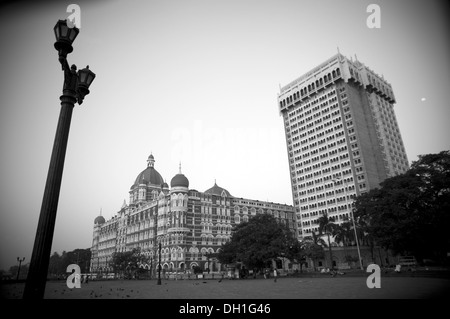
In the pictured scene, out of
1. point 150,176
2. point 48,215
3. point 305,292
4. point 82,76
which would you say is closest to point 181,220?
point 150,176

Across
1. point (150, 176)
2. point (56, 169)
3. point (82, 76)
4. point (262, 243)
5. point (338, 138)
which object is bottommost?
point (56, 169)

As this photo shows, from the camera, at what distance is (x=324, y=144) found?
8431cm

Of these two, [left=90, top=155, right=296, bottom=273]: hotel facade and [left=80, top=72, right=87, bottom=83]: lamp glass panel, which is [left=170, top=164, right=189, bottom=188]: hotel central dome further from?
[left=80, top=72, right=87, bottom=83]: lamp glass panel

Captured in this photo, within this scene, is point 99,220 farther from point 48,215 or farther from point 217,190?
point 48,215

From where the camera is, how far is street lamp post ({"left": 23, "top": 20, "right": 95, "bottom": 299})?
4742 millimetres

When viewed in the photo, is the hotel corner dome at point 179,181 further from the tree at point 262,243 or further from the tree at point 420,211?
the tree at point 420,211

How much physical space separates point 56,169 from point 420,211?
1469 inches

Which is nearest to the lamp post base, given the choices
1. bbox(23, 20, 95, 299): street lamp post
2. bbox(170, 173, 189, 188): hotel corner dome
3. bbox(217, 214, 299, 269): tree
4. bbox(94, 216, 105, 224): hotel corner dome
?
bbox(23, 20, 95, 299): street lamp post

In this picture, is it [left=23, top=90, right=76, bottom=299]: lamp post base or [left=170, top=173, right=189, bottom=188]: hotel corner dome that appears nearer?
[left=23, top=90, right=76, bottom=299]: lamp post base

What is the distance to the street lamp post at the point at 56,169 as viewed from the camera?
474 cm

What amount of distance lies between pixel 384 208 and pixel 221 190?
5474 cm

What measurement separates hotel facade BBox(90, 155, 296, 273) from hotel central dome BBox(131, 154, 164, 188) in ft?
1.14

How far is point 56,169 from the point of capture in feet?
18.1
